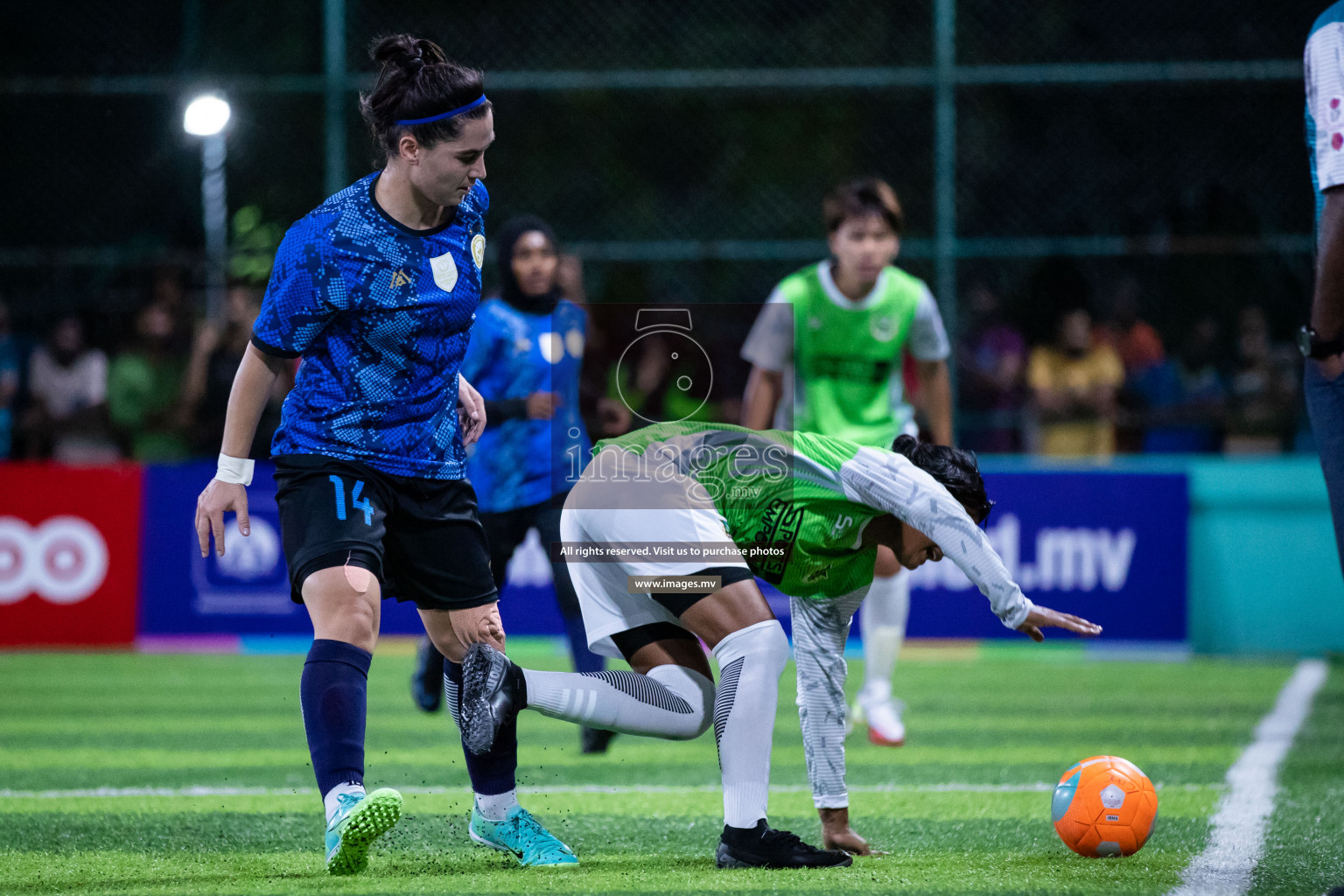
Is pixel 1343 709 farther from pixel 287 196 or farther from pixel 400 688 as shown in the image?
pixel 287 196

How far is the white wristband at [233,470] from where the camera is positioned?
14.2ft

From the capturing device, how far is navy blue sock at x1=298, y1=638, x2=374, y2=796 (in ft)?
13.9

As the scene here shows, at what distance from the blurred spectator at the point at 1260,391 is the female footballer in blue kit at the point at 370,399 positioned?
923 centimetres

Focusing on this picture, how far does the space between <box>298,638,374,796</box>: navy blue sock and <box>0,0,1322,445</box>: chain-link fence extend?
29.6ft

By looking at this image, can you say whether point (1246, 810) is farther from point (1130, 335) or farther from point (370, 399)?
point (1130, 335)

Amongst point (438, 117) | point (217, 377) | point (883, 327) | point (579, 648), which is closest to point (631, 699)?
point (438, 117)

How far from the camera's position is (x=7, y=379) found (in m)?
12.6

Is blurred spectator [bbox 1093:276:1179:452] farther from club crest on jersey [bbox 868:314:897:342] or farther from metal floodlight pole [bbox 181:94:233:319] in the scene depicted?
metal floodlight pole [bbox 181:94:233:319]

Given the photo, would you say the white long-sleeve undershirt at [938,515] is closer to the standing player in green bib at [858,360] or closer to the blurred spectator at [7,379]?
the standing player in green bib at [858,360]

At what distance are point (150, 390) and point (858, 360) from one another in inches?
279

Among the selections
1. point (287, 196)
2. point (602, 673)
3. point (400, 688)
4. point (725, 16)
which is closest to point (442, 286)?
point (602, 673)

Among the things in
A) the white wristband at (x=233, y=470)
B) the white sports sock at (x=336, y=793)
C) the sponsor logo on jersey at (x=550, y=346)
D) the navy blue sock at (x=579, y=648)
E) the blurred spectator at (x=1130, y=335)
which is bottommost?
the white sports sock at (x=336, y=793)

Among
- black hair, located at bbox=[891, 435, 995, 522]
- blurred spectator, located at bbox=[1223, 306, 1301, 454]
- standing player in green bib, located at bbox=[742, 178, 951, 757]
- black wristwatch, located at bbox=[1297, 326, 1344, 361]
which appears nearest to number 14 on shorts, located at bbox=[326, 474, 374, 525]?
→ black hair, located at bbox=[891, 435, 995, 522]

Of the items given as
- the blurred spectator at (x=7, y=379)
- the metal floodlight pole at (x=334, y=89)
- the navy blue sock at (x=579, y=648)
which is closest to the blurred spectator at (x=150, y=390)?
the blurred spectator at (x=7, y=379)
